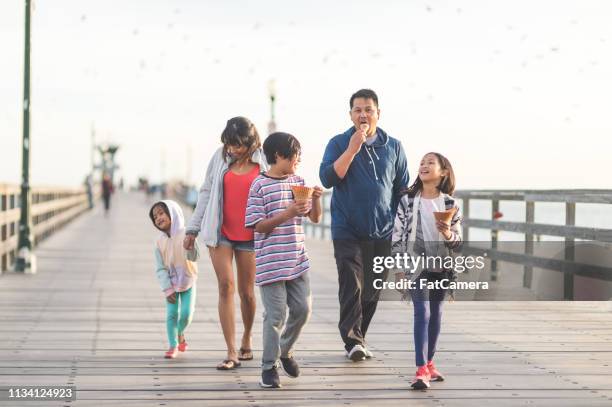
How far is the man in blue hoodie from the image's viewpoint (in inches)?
309

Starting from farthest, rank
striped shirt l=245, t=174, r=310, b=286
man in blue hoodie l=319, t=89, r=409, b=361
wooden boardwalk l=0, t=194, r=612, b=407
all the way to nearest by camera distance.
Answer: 1. man in blue hoodie l=319, t=89, r=409, b=361
2. striped shirt l=245, t=174, r=310, b=286
3. wooden boardwalk l=0, t=194, r=612, b=407

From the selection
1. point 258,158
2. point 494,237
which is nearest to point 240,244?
point 258,158

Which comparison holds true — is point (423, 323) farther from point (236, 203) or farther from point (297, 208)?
point (236, 203)

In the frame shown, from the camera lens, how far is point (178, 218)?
8.22 m

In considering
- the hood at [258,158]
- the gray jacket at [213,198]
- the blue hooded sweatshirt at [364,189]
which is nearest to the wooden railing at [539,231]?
the blue hooded sweatshirt at [364,189]

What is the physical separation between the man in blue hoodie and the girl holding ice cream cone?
774mm

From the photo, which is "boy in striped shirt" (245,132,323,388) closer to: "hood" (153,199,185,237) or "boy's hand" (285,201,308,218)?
"boy's hand" (285,201,308,218)

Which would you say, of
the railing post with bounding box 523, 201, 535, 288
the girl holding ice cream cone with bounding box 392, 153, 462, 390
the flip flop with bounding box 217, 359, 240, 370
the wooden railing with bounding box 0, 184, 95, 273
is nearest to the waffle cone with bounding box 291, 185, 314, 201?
the girl holding ice cream cone with bounding box 392, 153, 462, 390

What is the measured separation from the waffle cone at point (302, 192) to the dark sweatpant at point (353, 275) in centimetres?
131

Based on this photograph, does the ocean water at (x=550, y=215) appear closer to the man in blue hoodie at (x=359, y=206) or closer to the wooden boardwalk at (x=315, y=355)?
the wooden boardwalk at (x=315, y=355)

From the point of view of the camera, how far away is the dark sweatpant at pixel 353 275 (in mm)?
7898

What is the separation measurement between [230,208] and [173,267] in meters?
0.85

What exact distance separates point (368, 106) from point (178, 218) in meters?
1.56

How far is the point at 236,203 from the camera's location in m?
7.57
